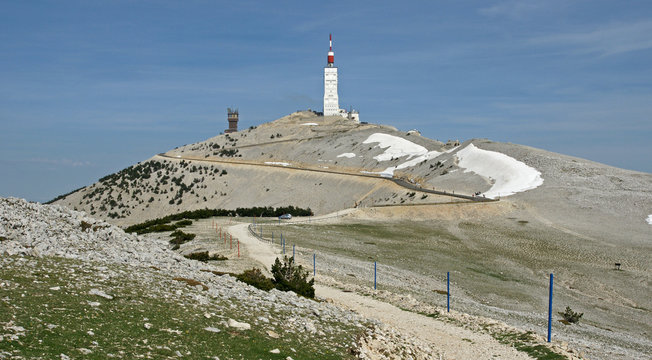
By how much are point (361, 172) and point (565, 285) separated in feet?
231

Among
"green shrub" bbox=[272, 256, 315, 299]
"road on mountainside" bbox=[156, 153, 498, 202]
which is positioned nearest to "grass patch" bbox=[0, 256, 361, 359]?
"green shrub" bbox=[272, 256, 315, 299]

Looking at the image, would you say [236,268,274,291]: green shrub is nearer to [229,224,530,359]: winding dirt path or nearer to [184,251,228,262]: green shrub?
[229,224,530,359]: winding dirt path

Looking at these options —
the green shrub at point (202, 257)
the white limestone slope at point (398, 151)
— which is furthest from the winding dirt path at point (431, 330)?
the white limestone slope at point (398, 151)

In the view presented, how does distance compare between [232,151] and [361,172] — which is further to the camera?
[232,151]

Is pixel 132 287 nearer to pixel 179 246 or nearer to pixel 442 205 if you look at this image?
pixel 179 246

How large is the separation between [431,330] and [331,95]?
143m

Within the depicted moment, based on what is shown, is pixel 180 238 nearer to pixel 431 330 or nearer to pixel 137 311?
pixel 431 330

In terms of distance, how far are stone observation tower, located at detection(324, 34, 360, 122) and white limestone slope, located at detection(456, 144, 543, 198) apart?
6369cm

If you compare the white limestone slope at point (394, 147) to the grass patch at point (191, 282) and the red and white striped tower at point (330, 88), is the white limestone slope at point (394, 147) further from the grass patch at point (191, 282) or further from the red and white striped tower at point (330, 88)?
the grass patch at point (191, 282)

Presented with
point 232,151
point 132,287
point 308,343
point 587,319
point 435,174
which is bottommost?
point 587,319

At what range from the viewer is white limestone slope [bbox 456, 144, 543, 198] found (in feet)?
246

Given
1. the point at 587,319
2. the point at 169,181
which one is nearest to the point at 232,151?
the point at 169,181

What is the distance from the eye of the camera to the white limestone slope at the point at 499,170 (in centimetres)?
7512

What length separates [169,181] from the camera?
121m
